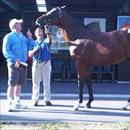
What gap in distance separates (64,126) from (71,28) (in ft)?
9.68

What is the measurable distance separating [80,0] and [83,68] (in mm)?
7762

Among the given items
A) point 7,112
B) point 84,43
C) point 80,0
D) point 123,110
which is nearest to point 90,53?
point 84,43

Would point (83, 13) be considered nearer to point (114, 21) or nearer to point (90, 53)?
point (114, 21)

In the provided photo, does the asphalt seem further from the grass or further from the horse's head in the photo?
the horse's head

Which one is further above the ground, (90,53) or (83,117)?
(90,53)

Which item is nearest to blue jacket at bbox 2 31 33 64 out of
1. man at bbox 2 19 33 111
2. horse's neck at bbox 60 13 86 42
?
man at bbox 2 19 33 111

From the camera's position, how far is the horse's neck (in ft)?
36.9

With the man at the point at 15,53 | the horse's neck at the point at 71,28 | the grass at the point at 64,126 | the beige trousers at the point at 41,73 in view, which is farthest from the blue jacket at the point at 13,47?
the grass at the point at 64,126

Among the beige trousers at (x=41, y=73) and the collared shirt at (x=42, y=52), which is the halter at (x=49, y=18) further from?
the beige trousers at (x=41, y=73)

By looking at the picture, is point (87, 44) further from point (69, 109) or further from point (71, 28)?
point (69, 109)

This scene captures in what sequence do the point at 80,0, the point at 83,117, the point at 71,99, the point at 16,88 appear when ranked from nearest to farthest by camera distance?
the point at 83,117 < the point at 16,88 < the point at 71,99 < the point at 80,0

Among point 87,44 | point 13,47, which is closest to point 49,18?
point 87,44

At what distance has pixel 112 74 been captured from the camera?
61.9ft

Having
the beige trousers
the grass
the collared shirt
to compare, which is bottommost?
the grass
